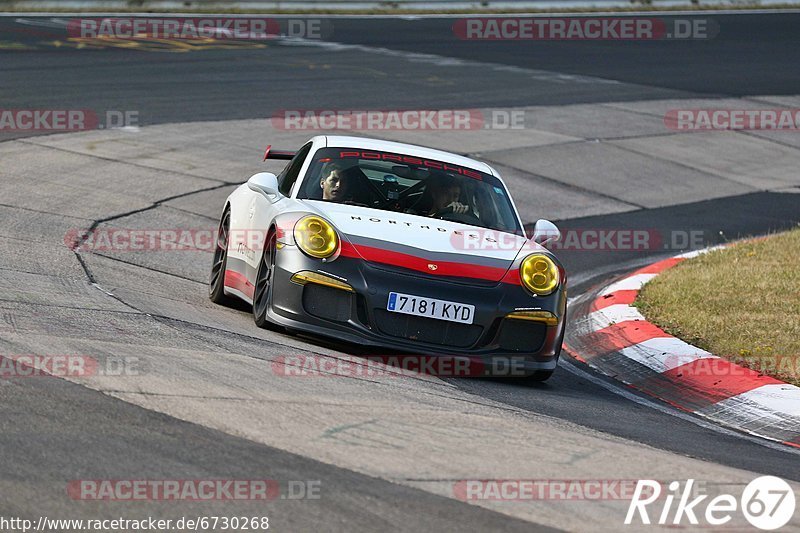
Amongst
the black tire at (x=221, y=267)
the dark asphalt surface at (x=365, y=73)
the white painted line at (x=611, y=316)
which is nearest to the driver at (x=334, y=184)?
the black tire at (x=221, y=267)

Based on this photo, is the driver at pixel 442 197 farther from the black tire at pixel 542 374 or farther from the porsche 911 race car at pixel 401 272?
the black tire at pixel 542 374

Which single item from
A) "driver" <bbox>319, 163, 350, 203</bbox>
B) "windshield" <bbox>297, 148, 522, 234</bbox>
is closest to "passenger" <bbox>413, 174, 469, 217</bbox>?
"windshield" <bbox>297, 148, 522, 234</bbox>

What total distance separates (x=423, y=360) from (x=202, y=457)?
2.48 meters

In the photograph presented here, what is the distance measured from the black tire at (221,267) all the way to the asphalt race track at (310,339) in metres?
0.14

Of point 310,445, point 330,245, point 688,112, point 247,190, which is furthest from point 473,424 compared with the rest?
point 688,112

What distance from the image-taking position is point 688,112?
64.3 ft

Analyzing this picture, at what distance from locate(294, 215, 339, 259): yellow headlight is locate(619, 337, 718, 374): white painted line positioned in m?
2.21

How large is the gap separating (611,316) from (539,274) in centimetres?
210

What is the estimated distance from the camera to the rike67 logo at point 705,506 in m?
4.40

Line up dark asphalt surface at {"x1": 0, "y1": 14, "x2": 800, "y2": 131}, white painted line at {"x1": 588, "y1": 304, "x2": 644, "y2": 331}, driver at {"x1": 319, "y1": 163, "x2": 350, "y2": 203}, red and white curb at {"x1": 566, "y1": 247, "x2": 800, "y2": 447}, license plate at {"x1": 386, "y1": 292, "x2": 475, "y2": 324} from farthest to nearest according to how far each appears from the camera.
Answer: dark asphalt surface at {"x1": 0, "y1": 14, "x2": 800, "y2": 131}, white painted line at {"x1": 588, "y1": 304, "x2": 644, "y2": 331}, driver at {"x1": 319, "y1": 163, "x2": 350, "y2": 203}, red and white curb at {"x1": 566, "y1": 247, "x2": 800, "y2": 447}, license plate at {"x1": 386, "y1": 292, "x2": 475, "y2": 324}

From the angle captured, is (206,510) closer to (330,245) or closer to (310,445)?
(310,445)

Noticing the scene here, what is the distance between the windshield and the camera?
7727 mm

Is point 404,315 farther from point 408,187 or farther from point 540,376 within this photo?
point 408,187

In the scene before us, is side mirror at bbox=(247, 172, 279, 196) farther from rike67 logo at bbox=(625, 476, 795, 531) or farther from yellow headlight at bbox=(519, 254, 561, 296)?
rike67 logo at bbox=(625, 476, 795, 531)
